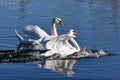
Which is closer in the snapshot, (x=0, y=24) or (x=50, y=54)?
(x=50, y=54)

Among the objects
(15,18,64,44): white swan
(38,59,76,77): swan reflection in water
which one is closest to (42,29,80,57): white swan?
(15,18,64,44): white swan

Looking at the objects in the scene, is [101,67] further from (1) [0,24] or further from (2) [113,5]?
(2) [113,5]

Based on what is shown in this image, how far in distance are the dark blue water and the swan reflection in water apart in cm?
16

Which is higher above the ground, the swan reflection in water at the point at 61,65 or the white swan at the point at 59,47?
the white swan at the point at 59,47

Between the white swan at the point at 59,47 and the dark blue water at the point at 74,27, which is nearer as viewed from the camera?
the dark blue water at the point at 74,27

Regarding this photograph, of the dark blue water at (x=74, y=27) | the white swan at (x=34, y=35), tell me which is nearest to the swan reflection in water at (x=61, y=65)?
the dark blue water at (x=74, y=27)

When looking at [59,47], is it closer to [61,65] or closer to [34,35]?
[34,35]

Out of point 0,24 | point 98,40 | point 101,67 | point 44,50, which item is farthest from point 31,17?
point 101,67

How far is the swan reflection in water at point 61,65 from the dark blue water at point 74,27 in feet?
0.52

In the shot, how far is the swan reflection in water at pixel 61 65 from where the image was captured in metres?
23.6

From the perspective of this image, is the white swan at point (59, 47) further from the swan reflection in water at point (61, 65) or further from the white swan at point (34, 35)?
the swan reflection in water at point (61, 65)

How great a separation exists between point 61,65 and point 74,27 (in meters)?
8.53

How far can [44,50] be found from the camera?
26.5 metres

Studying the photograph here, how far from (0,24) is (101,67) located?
10.4 metres
